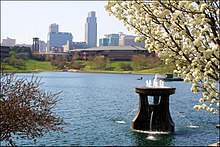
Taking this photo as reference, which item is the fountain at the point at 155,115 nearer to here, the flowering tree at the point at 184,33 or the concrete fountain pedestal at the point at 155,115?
the concrete fountain pedestal at the point at 155,115

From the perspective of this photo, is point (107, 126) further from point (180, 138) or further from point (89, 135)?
point (180, 138)

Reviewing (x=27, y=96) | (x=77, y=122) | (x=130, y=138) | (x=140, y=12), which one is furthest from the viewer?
(x=77, y=122)

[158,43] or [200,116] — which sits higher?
[158,43]

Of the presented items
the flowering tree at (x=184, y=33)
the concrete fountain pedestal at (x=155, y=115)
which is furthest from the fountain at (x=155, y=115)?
the flowering tree at (x=184, y=33)

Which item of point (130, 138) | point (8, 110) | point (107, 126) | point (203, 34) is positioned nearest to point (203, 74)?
point (203, 34)

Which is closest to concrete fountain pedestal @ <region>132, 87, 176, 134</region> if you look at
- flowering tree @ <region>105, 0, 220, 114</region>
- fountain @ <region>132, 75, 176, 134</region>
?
fountain @ <region>132, 75, 176, 134</region>

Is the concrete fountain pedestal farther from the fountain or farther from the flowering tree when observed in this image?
the flowering tree

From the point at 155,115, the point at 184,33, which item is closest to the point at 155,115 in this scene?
the point at 155,115

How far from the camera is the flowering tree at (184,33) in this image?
24.7 feet

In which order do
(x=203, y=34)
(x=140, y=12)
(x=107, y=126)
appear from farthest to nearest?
(x=107, y=126) → (x=140, y=12) → (x=203, y=34)

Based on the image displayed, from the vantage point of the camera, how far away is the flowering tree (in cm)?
754

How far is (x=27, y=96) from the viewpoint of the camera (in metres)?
15.6

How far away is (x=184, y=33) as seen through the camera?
7895 mm

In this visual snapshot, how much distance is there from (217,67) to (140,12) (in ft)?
7.39
